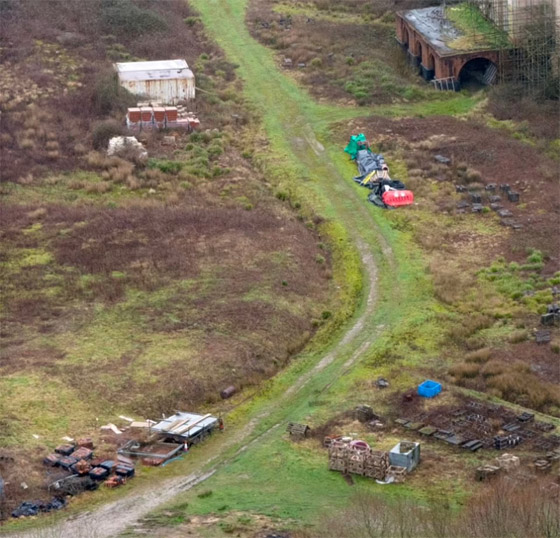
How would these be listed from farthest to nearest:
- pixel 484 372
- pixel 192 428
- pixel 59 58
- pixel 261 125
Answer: pixel 59 58 → pixel 261 125 → pixel 484 372 → pixel 192 428

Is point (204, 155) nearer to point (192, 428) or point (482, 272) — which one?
point (482, 272)

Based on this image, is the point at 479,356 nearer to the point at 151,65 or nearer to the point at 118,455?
the point at 118,455

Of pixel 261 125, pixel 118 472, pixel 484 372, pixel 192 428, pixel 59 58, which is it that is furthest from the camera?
pixel 59 58

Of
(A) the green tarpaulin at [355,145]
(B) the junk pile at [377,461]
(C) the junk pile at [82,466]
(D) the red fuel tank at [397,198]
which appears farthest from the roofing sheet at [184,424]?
(A) the green tarpaulin at [355,145]

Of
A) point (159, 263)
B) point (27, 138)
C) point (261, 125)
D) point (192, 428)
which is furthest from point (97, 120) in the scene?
point (192, 428)

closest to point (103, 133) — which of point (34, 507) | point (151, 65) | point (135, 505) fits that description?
point (151, 65)

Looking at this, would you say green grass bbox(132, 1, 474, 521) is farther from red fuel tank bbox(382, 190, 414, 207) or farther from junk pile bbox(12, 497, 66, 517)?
junk pile bbox(12, 497, 66, 517)

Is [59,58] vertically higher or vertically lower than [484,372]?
higher
